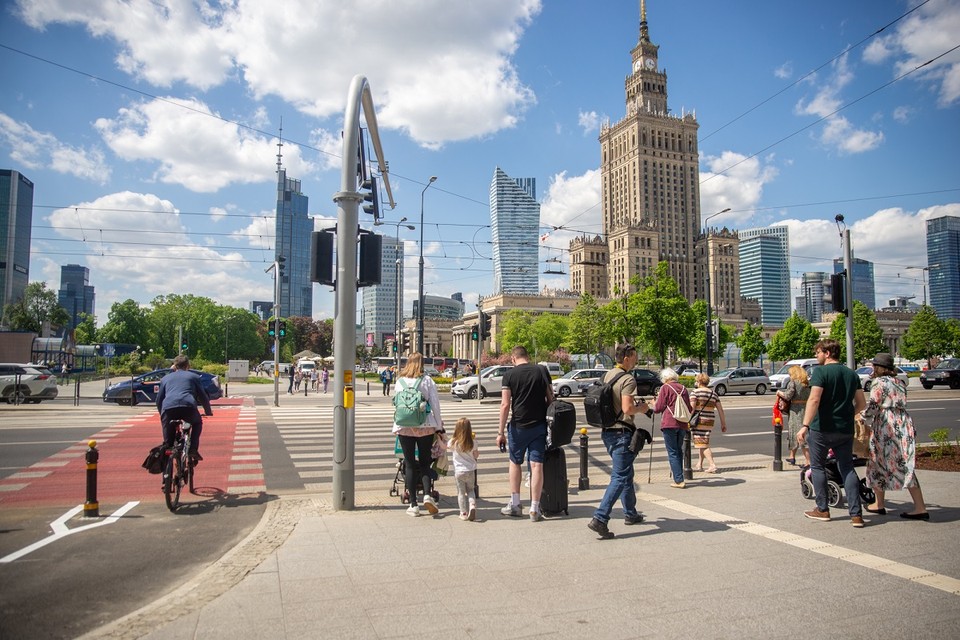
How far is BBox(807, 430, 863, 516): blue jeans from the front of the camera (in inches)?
238

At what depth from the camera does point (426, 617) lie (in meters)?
3.88

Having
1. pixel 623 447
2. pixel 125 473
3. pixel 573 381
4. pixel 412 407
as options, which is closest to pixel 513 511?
pixel 623 447

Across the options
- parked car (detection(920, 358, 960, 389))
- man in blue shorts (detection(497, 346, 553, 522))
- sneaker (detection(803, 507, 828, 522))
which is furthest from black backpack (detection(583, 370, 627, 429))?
parked car (detection(920, 358, 960, 389))

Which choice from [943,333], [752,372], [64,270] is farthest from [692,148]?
[64,270]

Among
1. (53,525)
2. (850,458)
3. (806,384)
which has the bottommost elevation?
(53,525)

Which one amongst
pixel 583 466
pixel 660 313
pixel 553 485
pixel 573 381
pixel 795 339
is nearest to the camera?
pixel 553 485

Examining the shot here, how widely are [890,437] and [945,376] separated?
37.4 metres

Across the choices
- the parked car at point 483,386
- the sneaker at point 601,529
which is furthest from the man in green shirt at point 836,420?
the parked car at point 483,386

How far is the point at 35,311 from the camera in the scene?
80.6 m

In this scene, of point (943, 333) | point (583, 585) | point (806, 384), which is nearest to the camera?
point (583, 585)

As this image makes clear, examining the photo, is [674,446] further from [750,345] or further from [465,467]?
[750,345]

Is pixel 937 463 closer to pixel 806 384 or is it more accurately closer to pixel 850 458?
pixel 806 384

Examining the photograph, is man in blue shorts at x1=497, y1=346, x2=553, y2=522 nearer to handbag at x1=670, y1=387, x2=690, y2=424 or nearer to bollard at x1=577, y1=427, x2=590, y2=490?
bollard at x1=577, y1=427, x2=590, y2=490

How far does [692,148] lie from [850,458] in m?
129
